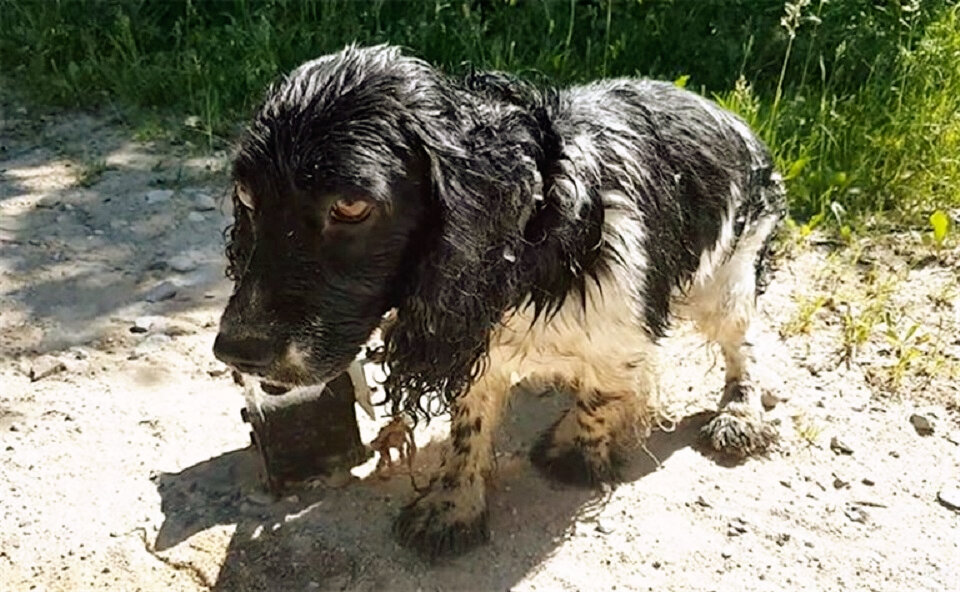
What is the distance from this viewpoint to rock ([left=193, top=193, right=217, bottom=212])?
213 inches

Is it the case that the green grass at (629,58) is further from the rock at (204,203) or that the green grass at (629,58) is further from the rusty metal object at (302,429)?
the rusty metal object at (302,429)

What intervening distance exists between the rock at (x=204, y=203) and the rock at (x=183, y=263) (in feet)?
1.35

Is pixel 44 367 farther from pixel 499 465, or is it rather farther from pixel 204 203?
pixel 499 465

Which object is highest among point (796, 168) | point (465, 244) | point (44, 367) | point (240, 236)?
point (465, 244)

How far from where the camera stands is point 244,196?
9.34 ft

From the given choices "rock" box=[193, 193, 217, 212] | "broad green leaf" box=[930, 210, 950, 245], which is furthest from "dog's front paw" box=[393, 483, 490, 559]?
"broad green leaf" box=[930, 210, 950, 245]

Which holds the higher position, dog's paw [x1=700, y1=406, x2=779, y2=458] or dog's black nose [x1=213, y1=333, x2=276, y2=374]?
dog's black nose [x1=213, y1=333, x2=276, y2=374]

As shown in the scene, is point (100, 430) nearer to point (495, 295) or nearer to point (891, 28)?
point (495, 295)

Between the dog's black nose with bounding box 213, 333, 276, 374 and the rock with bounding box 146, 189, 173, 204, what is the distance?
109 inches

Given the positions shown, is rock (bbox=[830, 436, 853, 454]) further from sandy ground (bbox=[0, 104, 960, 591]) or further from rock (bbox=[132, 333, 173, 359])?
rock (bbox=[132, 333, 173, 359])

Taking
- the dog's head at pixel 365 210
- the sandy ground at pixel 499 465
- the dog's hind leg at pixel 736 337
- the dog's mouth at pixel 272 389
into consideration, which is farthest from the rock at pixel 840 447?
the dog's mouth at pixel 272 389

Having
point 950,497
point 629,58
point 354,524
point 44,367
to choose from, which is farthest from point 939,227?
point 44,367

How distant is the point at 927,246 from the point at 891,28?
154 cm

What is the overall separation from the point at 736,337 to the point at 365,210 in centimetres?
187
